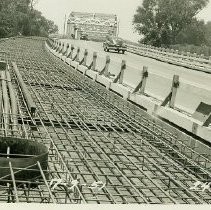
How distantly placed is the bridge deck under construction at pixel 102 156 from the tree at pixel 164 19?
84287mm

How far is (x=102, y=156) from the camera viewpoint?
7527mm

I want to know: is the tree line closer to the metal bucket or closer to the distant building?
the distant building

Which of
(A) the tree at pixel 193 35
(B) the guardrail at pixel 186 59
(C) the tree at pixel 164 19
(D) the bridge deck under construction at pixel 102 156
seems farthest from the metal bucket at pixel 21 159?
(A) the tree at pixel 193 35

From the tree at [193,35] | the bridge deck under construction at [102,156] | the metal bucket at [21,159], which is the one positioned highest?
the metal bucket at [21,159]

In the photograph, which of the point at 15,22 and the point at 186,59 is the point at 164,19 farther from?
the point at 186,59

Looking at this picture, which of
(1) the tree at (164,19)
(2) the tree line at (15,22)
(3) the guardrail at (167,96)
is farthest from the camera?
(1) the tree at (164,19)

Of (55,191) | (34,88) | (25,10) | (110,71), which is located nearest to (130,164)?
(55,191)

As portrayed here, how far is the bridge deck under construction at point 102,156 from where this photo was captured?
18.0ft

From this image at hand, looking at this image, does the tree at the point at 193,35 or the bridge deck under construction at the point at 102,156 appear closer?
the bridge deck under construction at the point at 102,156

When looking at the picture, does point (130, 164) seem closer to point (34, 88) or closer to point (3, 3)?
point (34, 88)

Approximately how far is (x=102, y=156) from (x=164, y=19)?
305 feet

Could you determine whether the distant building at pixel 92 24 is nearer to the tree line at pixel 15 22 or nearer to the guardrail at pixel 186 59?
the tree line at pixel 15 22

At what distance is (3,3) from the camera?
89.1m

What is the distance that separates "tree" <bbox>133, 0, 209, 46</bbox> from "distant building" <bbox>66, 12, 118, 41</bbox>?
9861 millimetres
